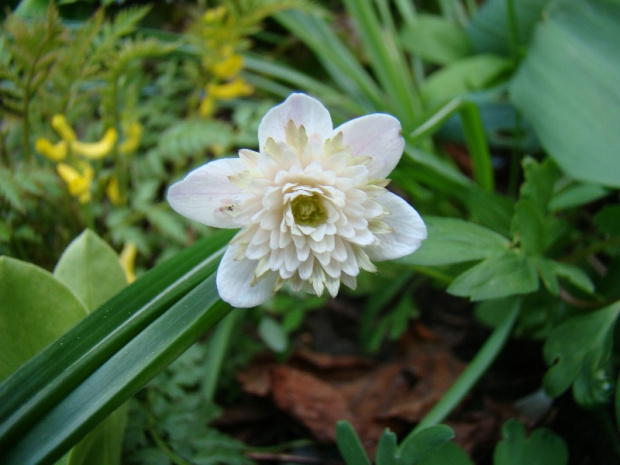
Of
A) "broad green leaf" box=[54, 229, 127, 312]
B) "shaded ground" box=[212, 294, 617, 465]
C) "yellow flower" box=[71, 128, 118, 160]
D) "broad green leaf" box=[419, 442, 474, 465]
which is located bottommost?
"shaded ground" box=[212, 294, 617, 465]

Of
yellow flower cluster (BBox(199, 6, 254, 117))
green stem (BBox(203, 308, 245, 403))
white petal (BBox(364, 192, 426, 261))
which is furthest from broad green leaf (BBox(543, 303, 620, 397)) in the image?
yellow flower cluster (BBox(199, 6, 254, 117))

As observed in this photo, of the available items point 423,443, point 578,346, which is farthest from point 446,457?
point 578,346

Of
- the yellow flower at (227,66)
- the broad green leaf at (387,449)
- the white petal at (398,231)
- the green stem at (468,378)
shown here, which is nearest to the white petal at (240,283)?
the white petal at (398,231)

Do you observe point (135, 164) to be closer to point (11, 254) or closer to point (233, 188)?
point (11, 254)

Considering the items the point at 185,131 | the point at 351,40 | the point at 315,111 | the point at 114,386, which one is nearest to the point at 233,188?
the point at 315,111

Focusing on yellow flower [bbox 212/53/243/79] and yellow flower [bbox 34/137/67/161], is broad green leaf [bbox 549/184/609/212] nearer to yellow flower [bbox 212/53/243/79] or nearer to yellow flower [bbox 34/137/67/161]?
yellow flower [bbox 212/53/243/79]

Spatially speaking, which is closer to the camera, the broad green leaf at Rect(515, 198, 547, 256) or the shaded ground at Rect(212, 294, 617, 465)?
the broad green leaf at Rect(515, 198, 547, 256)

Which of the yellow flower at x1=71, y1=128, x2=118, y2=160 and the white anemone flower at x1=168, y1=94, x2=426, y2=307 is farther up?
the white anemone flower at x1=168, y1=94, x2=426, y2=307

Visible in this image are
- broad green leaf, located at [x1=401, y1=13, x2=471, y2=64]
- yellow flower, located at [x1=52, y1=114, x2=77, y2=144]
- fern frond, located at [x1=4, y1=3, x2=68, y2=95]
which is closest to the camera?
fern frond, located at [x1=4, y1=3, x2=68, y2=95]
